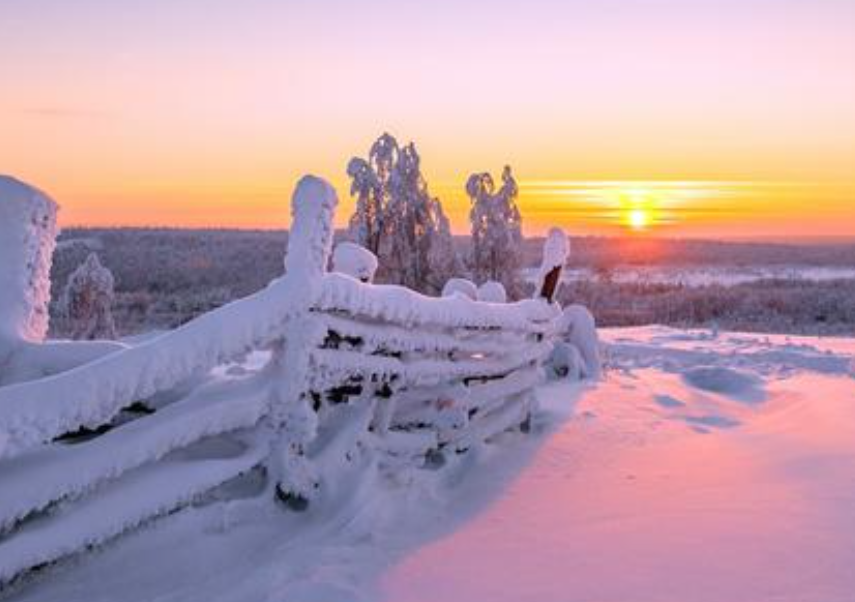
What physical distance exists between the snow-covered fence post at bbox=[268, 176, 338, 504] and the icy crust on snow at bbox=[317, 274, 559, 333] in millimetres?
108

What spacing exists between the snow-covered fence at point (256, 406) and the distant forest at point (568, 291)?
11.7 m

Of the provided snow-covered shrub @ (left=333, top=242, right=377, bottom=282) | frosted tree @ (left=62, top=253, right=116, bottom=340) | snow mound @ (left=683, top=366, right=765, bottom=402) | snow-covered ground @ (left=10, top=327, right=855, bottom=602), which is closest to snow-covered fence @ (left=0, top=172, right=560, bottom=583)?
snow-covered ground @ (left=10, top=327, right=855, bottom=602)

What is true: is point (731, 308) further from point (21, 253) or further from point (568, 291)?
point (21, 253)

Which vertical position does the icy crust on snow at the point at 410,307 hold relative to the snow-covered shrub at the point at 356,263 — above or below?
below

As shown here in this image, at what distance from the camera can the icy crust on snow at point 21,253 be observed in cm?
427

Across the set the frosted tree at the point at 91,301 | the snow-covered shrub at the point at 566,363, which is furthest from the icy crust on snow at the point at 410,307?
the frosted tree at the point at 91,301

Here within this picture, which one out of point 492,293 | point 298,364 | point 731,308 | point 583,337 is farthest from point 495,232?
point 298,364

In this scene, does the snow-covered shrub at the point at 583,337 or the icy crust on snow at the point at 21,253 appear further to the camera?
the snow-covered shrub at the point at 583,337

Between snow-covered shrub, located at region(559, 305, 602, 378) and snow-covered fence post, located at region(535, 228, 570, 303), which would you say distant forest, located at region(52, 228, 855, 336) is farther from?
snow-covered fence post, located at region(535, 228, 570, 303)

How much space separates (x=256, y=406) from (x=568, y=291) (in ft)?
117

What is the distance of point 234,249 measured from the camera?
74.9 meters

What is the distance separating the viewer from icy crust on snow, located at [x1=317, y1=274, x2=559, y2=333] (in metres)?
4.27

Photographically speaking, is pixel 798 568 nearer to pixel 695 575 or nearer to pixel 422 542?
pixel 695 575

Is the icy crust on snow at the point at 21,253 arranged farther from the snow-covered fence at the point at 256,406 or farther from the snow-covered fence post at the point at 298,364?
the snow-covered fence post at the point at 298,364
